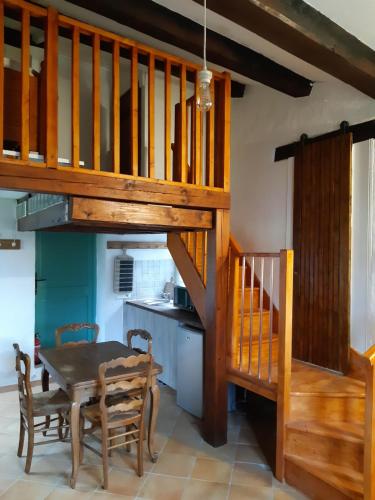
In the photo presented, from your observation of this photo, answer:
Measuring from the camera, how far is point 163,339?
4484 millimetres

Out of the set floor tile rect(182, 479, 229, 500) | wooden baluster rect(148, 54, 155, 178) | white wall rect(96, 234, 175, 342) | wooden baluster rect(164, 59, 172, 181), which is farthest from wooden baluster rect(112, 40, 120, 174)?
white wall rect(96, 234, 175, 342)

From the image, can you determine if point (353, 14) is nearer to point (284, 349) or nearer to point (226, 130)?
point (226, 130)

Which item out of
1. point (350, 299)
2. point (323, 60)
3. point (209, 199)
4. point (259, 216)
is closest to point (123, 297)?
point (259, 216)

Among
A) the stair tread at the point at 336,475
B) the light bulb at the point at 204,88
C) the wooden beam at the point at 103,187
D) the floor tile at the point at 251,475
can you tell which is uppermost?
the light bulb at the point at 204,88

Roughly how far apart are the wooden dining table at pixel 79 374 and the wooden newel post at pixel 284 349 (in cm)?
93

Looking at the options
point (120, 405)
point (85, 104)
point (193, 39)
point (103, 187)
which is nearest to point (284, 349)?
point (120, 405)

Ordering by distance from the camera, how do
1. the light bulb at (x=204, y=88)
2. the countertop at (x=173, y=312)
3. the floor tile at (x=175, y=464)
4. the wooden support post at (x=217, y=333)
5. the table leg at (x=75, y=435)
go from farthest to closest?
1. the countertop at (x=173, y=312)
2. the wooden support post at (x=217, y=333)
3. the floor tile at (x=175, y=464)
4. the table leg at (x=75, y=435)
5. the light bulb at (x=204, y=88)

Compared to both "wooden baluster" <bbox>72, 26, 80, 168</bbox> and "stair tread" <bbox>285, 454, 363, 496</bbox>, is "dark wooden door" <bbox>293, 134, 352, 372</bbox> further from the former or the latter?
"wooden baluster" <bbox>72, 26, 80, 168</bbox>

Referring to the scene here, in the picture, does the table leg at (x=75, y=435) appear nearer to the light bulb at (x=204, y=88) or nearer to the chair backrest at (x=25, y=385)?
the chair backrest at (x=25, y=385)

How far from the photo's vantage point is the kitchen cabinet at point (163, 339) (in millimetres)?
4309

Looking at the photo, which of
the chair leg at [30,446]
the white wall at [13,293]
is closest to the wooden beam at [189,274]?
the chair leg at [30,446]

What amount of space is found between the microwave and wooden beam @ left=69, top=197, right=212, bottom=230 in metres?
1.48

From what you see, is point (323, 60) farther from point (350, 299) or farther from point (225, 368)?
point (225, 368)

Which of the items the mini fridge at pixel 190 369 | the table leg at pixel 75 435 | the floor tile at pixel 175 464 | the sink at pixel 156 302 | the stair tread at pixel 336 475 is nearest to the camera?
the stair tread at pixel 336 475
